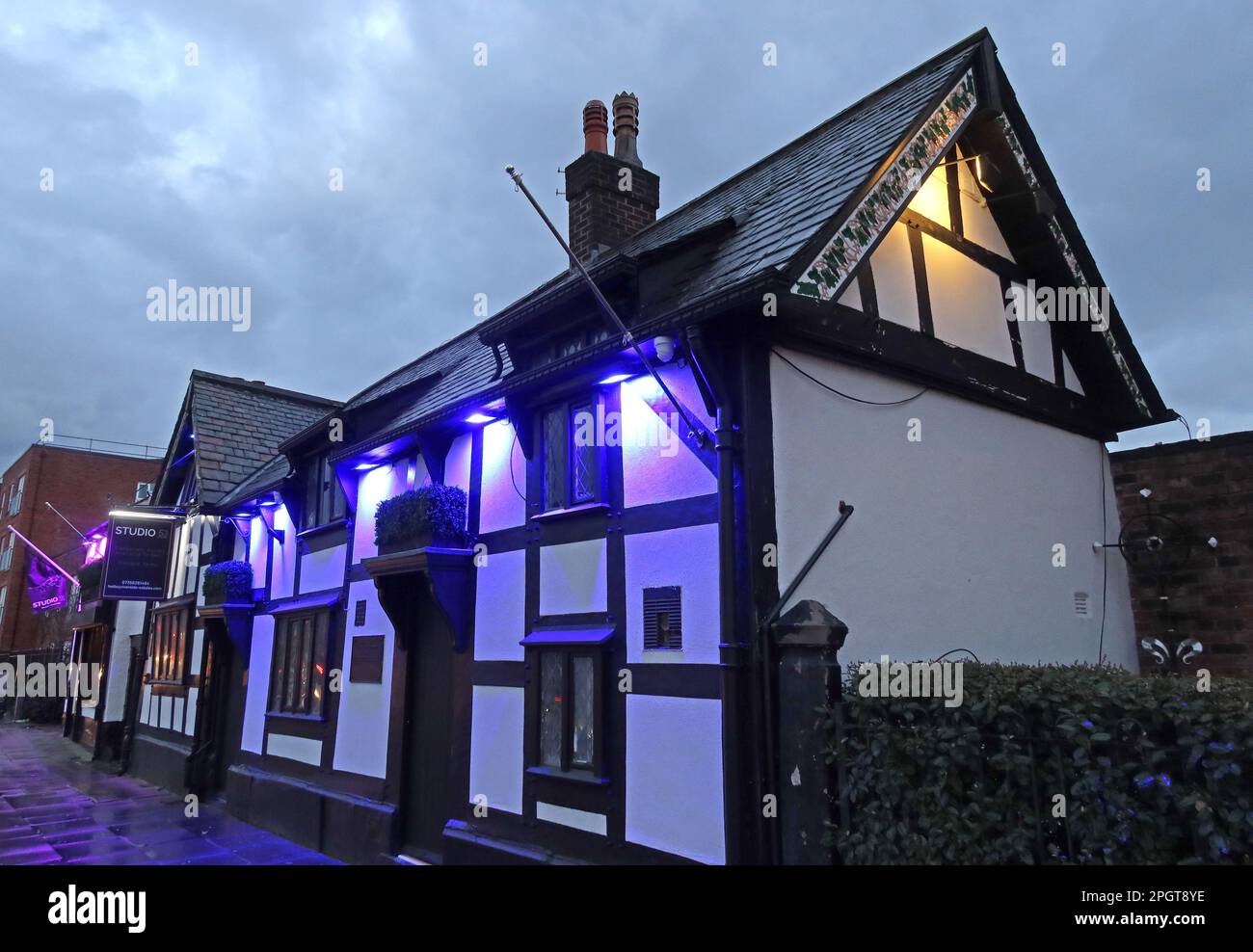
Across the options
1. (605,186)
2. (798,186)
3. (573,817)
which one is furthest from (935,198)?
(573,817)

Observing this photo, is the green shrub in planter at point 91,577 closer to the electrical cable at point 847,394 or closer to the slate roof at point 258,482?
the slate roof at point 258,482

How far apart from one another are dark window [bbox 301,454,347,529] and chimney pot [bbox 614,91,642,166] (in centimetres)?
701

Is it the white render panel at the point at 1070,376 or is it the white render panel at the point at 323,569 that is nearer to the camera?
the white render panel at the point at 1070,376

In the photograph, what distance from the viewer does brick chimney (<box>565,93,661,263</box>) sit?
497 inches

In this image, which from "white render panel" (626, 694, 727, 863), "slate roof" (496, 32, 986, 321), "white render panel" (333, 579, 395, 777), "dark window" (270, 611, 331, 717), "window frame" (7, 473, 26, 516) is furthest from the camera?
"window frame" (7, 473, 26, 516)

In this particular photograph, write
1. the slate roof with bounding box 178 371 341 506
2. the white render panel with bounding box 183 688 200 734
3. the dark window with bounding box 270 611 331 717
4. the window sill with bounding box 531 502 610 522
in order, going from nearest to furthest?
the window sill with bounding box 531 502 610 522 → the dark window with bounding box 270 611 331 717 → the white render panel with bounding box 183 688 200 734 → the slate roof with bounding box 178 371 341 506

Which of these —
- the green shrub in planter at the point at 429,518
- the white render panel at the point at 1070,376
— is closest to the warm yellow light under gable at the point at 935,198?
the white render panel at the point at 1070,376

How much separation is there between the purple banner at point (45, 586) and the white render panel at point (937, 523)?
23639mm

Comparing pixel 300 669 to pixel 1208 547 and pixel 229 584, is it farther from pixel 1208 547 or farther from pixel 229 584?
pixel 1208 547

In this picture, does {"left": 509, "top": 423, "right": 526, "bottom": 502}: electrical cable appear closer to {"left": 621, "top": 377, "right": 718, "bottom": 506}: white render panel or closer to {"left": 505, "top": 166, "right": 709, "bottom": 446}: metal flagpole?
{"left": 621, "top": 377, "right": 718, "bottom": 506}: white render panel

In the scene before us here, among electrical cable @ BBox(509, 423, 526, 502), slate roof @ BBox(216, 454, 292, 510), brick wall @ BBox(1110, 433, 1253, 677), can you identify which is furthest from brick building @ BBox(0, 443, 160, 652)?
brick wall @ BBox(1110, 433, 1253, 677)

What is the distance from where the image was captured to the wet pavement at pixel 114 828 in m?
11.1
